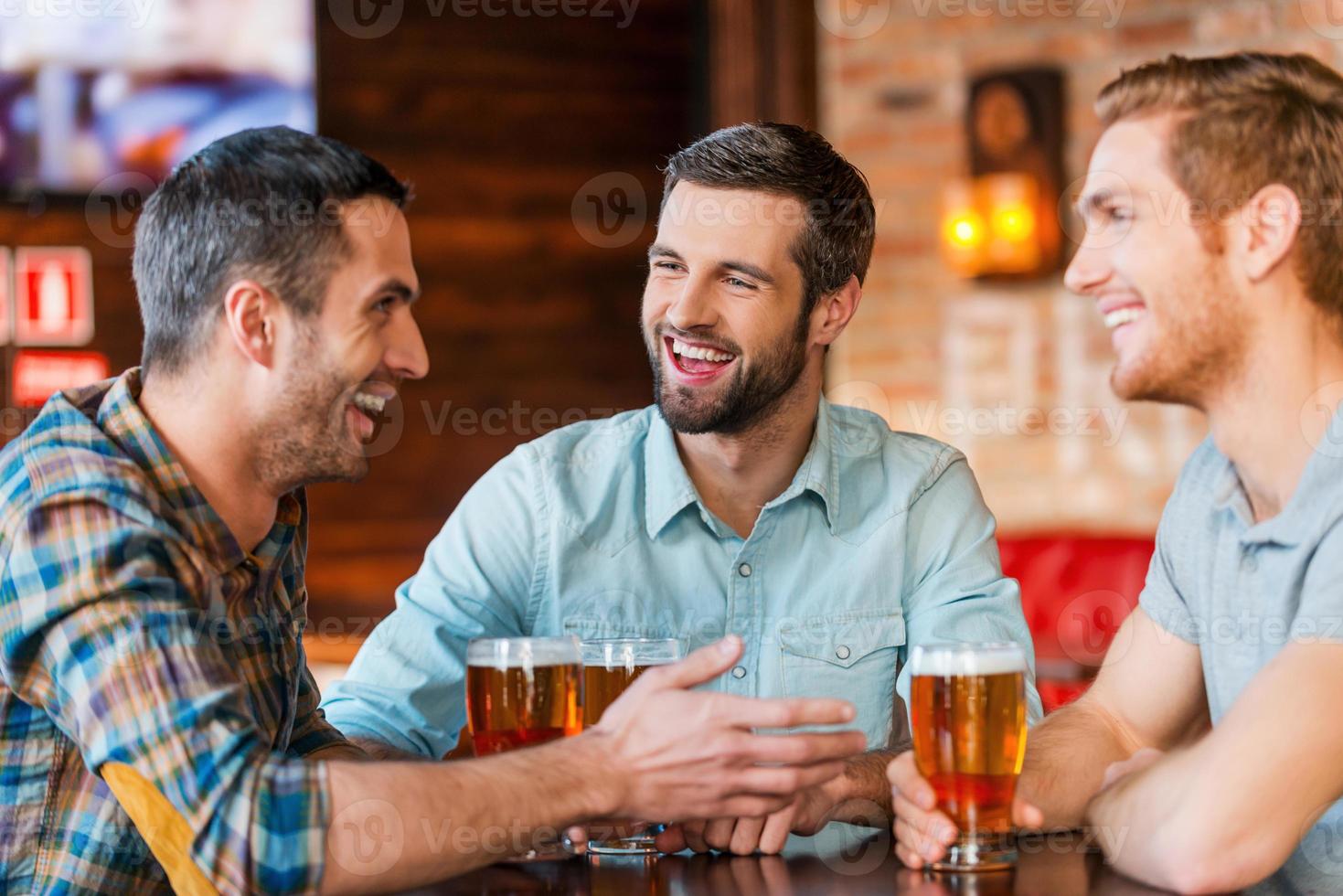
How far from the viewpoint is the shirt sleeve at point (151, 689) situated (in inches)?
49.3

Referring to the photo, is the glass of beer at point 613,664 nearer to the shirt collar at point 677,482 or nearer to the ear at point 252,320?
the ear at point 252,320

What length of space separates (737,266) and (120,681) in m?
1.07

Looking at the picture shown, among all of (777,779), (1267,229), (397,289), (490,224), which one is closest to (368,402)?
(397,289)

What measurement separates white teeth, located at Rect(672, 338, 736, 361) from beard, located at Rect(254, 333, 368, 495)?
585mm

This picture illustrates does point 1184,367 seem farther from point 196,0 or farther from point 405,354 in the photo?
point 196,0

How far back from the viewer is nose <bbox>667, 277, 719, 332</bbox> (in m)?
2.04

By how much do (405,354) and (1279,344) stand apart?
0.90m

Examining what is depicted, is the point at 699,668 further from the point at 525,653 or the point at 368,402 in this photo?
the point at 368,402

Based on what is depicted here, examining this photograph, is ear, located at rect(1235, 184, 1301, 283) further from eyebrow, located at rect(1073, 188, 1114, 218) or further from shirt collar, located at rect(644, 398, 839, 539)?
shirt collar, located at rect(644, 398, 839, 539)

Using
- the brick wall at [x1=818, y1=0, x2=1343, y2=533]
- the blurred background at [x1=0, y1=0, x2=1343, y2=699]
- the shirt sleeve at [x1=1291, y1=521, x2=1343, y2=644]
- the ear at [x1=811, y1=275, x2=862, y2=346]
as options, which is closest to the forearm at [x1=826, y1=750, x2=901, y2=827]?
the shirt sleeve at [x1=1291, y1=521, x2=1343, y2=644]

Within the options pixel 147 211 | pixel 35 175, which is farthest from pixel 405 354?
pixel 35 175

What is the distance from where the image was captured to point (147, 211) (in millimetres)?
1604

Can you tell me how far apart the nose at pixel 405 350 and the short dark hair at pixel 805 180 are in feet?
1.91

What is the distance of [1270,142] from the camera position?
1558 mm
